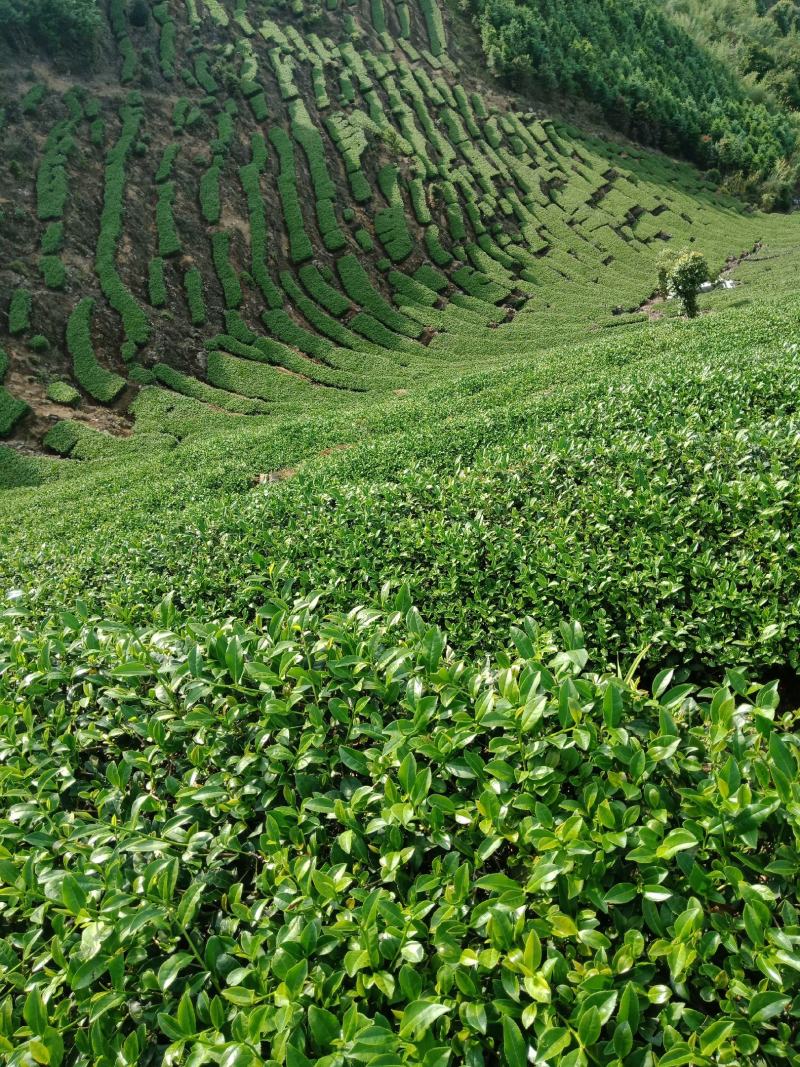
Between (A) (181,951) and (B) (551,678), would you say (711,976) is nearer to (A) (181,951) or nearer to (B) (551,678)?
(B) (551,678)

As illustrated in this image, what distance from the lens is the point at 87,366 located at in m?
29.8

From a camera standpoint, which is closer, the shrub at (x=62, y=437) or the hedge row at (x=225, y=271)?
the shrub at (x=62, y=437)

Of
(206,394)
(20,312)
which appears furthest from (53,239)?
(206,394)

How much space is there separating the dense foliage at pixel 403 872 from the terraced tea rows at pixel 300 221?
29.7 meters

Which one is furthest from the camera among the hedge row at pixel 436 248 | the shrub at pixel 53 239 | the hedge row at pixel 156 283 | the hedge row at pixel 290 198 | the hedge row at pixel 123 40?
the hedge row at pixel 436 248

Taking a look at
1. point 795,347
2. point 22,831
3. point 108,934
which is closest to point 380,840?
point 108,934

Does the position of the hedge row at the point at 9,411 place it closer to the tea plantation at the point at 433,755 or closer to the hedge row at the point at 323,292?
the tea plantation at the point at 433,755

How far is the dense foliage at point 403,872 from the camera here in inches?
65.9

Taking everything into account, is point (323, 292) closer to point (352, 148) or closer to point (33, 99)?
point (352, 148)

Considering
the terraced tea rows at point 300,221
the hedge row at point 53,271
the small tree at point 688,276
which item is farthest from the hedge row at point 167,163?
the small tree at point 688,276

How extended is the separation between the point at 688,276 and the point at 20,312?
121ft

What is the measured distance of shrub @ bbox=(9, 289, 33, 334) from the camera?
29344 mm

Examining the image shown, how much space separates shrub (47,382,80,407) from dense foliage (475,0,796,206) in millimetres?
67554

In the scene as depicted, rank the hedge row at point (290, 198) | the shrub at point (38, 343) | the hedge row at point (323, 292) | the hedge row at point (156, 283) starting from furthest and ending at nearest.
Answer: the hedge row at point (290, 198)
the hedge row at point (323, 292)
the hedge row at point (156, 283)
the shrub at point (38, 343)
